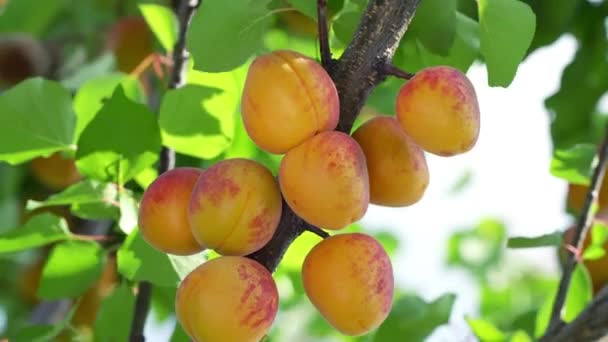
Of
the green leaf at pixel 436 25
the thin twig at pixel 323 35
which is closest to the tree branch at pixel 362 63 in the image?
the thin twig at pixel 323 35

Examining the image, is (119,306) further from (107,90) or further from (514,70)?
(514,70)

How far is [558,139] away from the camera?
127 centimetres

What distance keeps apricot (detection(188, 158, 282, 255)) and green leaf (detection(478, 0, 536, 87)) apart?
0.18 m

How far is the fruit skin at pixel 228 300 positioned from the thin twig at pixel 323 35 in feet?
0.45

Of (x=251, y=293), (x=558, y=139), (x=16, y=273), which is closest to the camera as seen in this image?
(x=251, y=293)

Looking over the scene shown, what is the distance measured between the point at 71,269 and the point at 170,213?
276 mm

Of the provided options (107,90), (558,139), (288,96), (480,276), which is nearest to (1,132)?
(107,90)

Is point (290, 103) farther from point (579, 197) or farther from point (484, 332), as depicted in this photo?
point (579, 197)

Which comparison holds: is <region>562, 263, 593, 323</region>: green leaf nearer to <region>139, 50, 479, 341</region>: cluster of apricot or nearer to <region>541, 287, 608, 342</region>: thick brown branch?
<region>541, 287, 608, 342</region>: thick brown branch

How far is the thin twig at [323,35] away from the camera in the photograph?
592 millimetres

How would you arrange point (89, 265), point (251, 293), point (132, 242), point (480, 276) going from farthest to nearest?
point (480, 276) < point (89, 265) < point (132, 242) < point (251, 293)

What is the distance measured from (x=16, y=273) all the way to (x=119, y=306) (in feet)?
2.44

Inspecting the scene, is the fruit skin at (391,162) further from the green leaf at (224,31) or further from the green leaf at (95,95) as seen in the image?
the green leaf at (95,95)

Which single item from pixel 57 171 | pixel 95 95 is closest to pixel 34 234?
pixel 95 95
